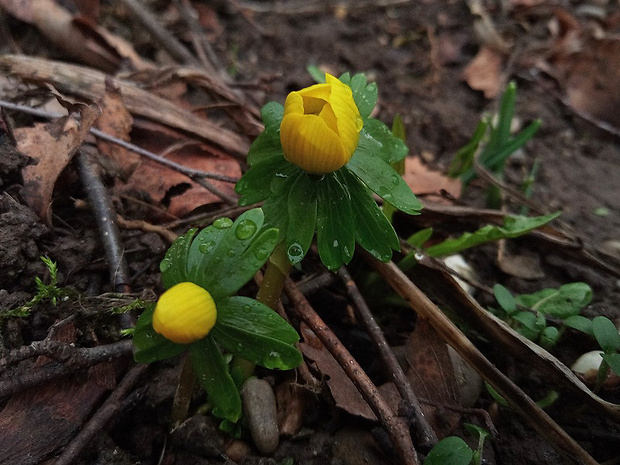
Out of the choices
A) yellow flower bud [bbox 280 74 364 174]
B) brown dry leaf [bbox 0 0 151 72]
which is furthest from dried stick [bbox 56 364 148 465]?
brown dry leaf [bbox 0 0 151 72]

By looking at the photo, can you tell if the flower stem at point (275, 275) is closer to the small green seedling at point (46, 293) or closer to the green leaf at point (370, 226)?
the green leaf at point (370, 226)

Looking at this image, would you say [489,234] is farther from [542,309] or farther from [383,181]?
[383,181]

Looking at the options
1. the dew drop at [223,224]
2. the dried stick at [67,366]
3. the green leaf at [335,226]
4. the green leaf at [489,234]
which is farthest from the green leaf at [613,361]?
the dried stick at [67,366]

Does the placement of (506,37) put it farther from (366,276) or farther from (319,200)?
(319,200)

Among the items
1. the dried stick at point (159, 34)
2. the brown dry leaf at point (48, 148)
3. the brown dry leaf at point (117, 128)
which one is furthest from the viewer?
the dried stick at point (159, 34)

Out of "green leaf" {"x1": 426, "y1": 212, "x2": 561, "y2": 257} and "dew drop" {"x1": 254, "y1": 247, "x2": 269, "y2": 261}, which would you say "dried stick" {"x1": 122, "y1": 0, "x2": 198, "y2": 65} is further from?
"dew drop" {"x1": 254, "y1": 247, "x2": 269, "y2": 261}

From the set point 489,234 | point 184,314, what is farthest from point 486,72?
point 184,314
